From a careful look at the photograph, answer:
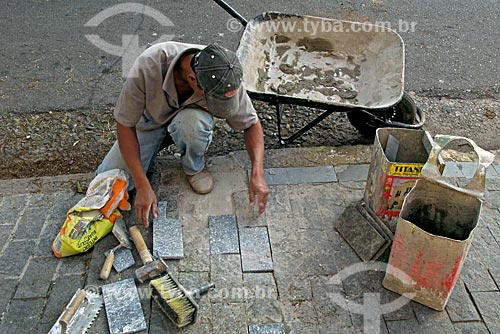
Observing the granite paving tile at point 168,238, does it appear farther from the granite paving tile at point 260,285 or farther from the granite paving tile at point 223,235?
the granite paving tile at point 260,285

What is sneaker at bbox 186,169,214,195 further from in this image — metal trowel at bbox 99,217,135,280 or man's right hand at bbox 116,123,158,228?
metal trowel at bbox 99,217,135,280

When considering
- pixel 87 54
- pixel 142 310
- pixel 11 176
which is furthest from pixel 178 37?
pixel 142 310

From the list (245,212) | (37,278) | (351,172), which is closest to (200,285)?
(245,212)

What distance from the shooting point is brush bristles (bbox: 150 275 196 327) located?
2428 millimetres

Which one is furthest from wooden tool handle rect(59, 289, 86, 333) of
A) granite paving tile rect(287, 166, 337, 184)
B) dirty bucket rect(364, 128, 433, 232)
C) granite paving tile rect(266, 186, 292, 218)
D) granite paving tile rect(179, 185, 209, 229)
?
dirty bucket rect(364, 128, 433, 232)

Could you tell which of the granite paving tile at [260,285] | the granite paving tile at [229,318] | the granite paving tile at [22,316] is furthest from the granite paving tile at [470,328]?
the granite paving tile at [22,316]

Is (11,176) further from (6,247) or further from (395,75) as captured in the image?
(395,75)

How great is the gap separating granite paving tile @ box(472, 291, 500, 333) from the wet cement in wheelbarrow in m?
1.64

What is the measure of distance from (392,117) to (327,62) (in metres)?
0.71

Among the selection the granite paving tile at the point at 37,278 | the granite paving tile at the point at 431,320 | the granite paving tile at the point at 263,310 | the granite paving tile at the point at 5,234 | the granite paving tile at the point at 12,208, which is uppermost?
the granite paving tile at the point at 431,320

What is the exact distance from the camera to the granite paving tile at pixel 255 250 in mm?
2799

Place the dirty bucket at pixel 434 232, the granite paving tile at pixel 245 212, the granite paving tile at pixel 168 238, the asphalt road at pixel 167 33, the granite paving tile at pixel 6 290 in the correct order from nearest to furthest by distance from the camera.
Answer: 1. the dirty bucket at pixel 434 232
2. the granite paving tile at pixel 6 290
3. the granite paving tile at pixel 168 238
4. the granite paving tile at pixel 245 212
5. the asphalt road at pixel 167 33

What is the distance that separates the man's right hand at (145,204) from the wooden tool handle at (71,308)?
54 cm

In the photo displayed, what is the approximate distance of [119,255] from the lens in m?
2.84
